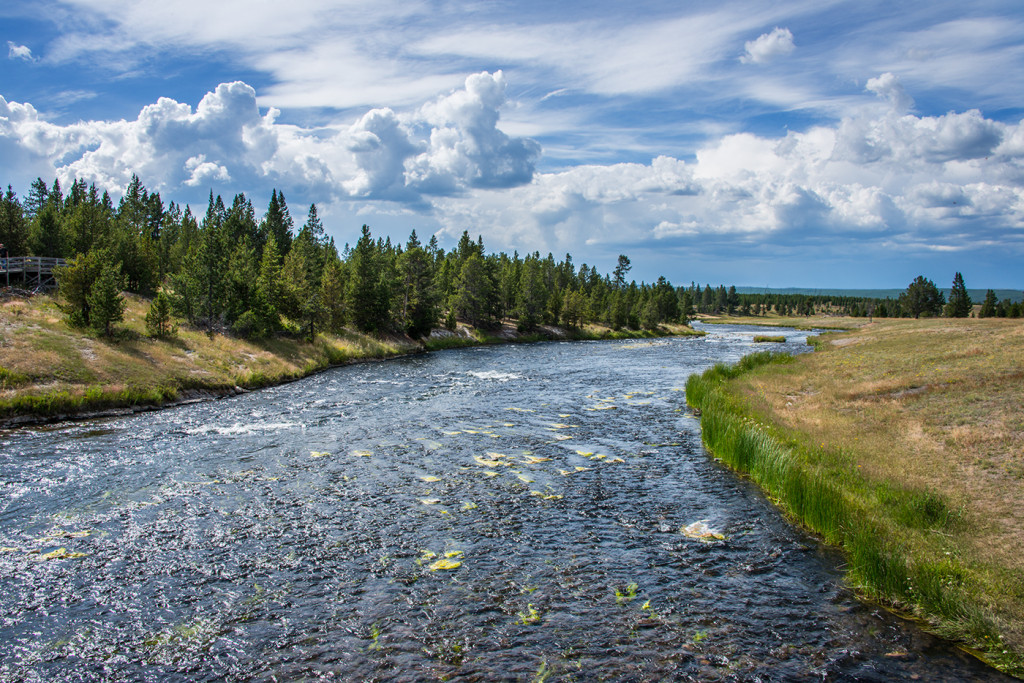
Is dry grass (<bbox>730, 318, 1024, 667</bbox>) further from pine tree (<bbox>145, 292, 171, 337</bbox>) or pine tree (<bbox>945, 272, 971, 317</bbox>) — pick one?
pine tree (<bbox>945, 272, 971, 317</bbox>)

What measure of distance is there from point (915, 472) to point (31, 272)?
7782cm

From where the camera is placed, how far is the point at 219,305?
5250 cm

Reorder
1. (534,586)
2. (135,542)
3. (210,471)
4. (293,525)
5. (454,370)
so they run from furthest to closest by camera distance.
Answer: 1. (454,370)
2. (210,471)
3. (293,525)
4. (135,542)
5. (534,586)

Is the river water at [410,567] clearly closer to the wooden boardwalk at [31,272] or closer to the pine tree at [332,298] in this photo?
the wooden boardwalk at [31,272]

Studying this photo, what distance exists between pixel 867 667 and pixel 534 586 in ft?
22.5

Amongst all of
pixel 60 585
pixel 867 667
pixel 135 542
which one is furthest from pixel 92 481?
pixel 867 667

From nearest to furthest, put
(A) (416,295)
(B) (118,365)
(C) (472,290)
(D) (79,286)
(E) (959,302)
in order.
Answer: (B) (118,365), (D) (79,286), (A) (416,295), (C) (472,290), (E) (959,302)

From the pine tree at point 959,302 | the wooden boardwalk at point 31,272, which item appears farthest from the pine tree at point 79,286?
the pine tree at point 959,302

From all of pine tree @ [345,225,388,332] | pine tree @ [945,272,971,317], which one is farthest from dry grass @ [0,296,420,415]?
pine tree @ [945,272,971,317]

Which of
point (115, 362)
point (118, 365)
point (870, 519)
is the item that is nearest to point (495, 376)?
point (118, 365)

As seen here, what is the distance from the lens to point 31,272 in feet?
197

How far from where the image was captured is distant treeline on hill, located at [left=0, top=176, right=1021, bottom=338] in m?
52.0

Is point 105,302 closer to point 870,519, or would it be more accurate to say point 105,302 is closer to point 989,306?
point 870,519

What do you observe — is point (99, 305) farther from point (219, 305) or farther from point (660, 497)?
point (660, 497)
